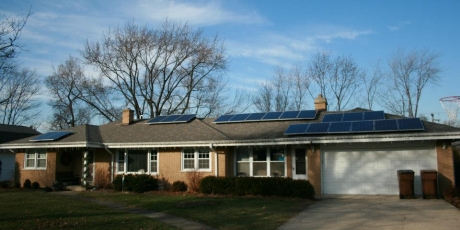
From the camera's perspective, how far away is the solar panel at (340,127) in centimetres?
1823

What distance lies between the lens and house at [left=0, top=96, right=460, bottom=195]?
1764cm

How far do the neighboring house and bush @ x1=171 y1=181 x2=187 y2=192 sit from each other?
14.4 metres

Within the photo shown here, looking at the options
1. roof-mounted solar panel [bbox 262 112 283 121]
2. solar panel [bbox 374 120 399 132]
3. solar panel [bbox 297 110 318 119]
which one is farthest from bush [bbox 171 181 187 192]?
solar panel [bbox 374 120 399 132]

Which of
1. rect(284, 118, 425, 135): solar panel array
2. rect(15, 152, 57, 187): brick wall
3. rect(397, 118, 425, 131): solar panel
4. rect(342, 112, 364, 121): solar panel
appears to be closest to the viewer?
rect(397, 118, 425, 131): solar panel

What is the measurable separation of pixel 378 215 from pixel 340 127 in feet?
21.9

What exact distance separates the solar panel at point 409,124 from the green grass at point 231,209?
5081mm

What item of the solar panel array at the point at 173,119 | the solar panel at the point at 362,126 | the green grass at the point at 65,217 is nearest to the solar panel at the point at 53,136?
the solar panel array at the point at 173,119

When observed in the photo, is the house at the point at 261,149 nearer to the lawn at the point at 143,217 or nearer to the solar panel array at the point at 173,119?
the solar panel array at the point at 173,119

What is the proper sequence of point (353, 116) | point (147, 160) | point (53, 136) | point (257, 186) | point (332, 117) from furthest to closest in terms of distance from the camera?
point (53, 136), point (147, 160), point (332, 117), point (353, 116), point (257, 186)

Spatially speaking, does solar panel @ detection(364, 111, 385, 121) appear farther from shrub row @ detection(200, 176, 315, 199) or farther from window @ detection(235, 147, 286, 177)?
shrub row @ detection(200, 176, 315, 199)

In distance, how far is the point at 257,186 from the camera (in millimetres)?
18438

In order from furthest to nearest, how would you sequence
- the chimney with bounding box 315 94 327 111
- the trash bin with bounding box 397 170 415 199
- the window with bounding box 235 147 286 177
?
the chimney with bounding box 315 94 327 111, the window with bounding box 235 147 286 177, the trash bin with bounding box 397 170 415 199

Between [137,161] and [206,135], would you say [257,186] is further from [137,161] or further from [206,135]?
[137,161]

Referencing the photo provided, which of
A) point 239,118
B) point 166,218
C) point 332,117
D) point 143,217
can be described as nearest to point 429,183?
point 332,117
